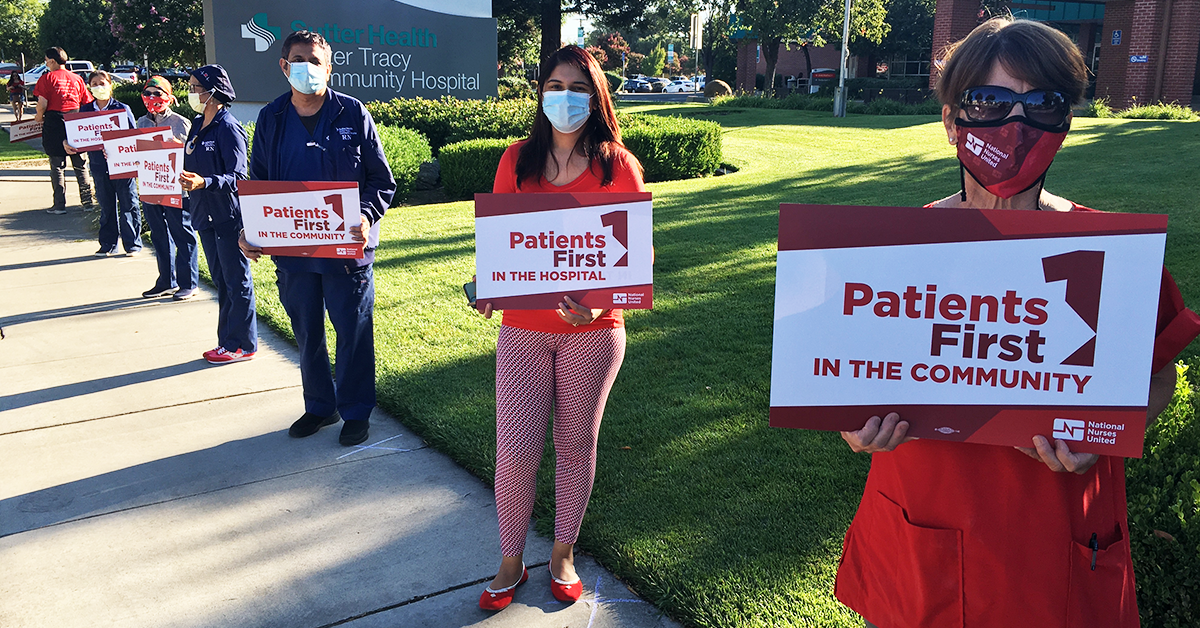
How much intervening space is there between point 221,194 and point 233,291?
0.71 metres

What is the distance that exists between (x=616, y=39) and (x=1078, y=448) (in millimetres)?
78192

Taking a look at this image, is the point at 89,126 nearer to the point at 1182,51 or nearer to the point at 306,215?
the point at 306,215

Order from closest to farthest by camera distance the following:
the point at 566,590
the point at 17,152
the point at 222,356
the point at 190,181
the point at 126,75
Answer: the point at 566,590 → the point at 190,181 → the point at 222,356 → the point at 17,152 → the point at 126,75

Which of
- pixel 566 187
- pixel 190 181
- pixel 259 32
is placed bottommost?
pixel 190 181

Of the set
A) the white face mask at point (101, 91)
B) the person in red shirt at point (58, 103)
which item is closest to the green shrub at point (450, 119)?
the person in red shirt at point (58, 103)

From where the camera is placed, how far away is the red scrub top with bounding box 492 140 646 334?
10.3ft

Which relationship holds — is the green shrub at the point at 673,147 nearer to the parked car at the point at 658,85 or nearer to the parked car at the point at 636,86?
the parked car at the point at 636,86

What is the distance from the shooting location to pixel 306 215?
182 inches

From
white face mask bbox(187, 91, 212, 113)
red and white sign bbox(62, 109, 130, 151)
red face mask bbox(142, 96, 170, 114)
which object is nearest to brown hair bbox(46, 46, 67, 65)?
red and white sign bbox(62, 109, 130, 151)

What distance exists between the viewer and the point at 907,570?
1.88 meters

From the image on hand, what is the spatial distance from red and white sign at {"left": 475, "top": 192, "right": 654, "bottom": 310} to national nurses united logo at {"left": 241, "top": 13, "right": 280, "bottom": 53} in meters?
14.1

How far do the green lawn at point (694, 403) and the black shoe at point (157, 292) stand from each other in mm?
897

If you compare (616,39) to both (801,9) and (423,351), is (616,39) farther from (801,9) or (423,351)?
(423,351)

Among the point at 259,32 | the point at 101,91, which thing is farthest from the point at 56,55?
the point at 259,32
